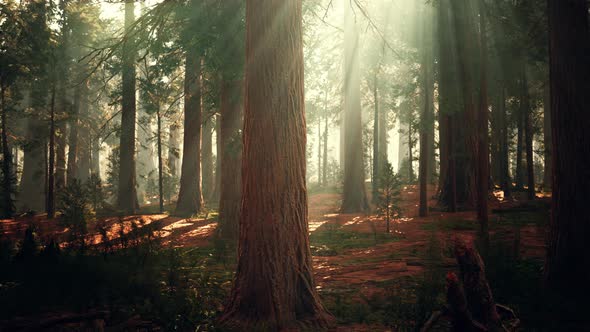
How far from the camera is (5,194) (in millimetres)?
18703

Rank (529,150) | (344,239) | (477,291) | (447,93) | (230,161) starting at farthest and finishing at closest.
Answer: (529,150) → (447,93) → (344,239) → (230,161) → (477,291)

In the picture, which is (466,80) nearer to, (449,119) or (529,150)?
(449,119)

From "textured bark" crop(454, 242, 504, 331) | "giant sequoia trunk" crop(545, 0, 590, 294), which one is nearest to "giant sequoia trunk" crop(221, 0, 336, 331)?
"textured bark" crop(454, 242, 504, 331)

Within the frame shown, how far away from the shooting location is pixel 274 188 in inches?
214

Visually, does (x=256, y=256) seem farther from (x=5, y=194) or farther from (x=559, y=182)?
(x=5, y=194)

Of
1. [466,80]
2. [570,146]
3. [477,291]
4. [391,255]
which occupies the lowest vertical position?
[391,255]

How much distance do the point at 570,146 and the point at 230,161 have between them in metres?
7.86

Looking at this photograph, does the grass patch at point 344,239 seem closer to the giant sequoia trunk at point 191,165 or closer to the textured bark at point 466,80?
the textured bark at point 466,80

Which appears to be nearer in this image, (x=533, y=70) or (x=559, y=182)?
(x=559, y=182)

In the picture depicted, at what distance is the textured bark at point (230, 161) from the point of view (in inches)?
468

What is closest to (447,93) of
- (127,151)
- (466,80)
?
(466,80)

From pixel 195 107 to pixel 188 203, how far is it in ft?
12.8

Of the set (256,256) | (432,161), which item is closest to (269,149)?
(256,256)

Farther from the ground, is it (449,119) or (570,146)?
(449,119)
